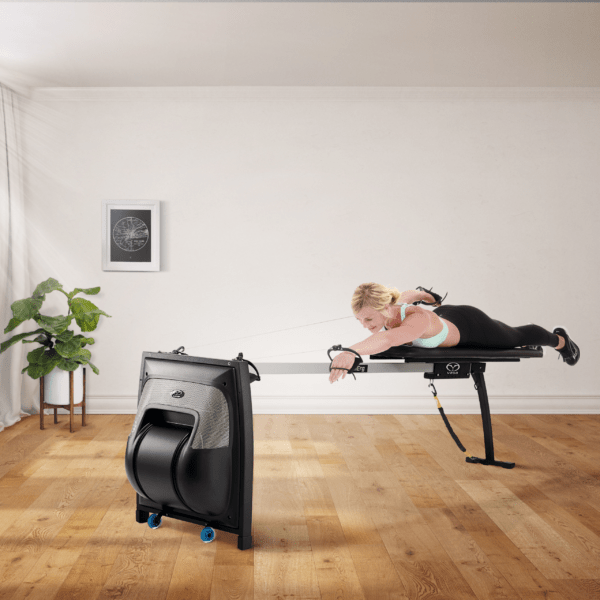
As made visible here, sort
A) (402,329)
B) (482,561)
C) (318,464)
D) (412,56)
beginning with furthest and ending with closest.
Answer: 1. (412,56)
2. (318,464)
3. (402,329)
4. (482,561)

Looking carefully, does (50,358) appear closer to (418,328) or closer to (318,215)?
(318,215)

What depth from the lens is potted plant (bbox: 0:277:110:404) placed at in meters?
3.66

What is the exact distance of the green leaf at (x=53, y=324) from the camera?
3.68 m

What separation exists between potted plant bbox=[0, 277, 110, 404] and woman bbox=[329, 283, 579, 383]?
2.04 m

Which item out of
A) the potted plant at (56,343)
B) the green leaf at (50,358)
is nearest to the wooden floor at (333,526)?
the potted plant at (56,343)

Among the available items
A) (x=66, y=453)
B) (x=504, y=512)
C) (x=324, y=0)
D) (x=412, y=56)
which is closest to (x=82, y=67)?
(x=324, y=0)

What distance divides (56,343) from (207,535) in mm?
2152

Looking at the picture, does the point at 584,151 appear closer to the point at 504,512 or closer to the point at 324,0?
the point at 324,0

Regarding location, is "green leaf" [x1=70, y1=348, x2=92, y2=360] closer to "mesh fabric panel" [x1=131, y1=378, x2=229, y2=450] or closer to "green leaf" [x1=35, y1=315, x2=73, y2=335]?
"green leaf" [x1=35, y1=315, x2=73, y2=335]

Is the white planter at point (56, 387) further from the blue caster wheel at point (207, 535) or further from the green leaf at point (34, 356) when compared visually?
the blue caster wheel at point (207, 535)

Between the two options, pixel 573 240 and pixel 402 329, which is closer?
pixel 402 329

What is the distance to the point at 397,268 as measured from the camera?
4.25m

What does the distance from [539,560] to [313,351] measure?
7.88 ft

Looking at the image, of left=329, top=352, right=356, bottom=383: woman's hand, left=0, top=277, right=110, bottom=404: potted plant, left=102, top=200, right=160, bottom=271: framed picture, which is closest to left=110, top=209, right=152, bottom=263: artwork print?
left=102, top=200, right=160, bottom=271: framed picture
